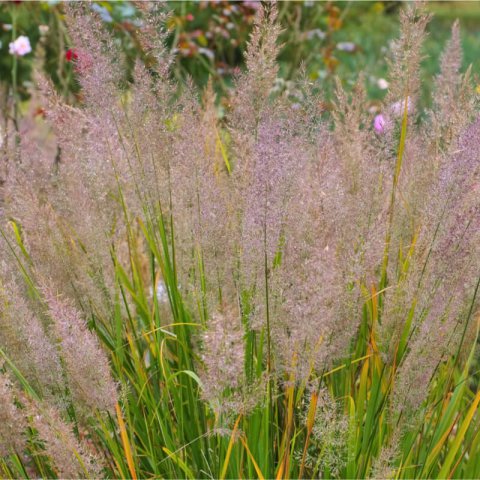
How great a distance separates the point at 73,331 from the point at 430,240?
2.40 ft

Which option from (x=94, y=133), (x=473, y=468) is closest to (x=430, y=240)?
(x=473, y=468)

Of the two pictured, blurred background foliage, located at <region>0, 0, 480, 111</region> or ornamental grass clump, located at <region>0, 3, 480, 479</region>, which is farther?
blurred background foliage, located at <region>0, 0, 480, 111</region>

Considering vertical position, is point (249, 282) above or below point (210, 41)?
above

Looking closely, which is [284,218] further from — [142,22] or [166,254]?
[142,22]

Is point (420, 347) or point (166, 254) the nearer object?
point (420, 347)

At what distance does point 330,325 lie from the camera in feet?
4.84

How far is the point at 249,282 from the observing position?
5.38 ft

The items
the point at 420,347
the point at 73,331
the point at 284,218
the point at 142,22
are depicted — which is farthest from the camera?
the point at 142,22

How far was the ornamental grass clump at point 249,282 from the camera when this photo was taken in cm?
150

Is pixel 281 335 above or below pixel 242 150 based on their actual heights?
below

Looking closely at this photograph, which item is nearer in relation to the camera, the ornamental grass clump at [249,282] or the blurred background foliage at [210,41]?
the ornamental grass clump at [249,282]

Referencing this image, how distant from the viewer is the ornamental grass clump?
150 centimetres

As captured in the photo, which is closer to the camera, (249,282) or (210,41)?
(249,282)

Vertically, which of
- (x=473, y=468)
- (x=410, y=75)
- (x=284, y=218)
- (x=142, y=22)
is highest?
(x=142, y=22)
